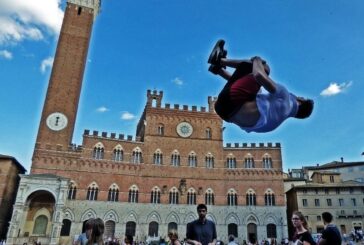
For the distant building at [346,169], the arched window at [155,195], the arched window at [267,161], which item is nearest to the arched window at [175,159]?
the arched window at [155,195]

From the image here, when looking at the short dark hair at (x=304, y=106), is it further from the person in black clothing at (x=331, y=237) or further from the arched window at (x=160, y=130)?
the arched window at (x=160, y=130)

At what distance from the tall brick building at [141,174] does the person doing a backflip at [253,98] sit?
31.2m

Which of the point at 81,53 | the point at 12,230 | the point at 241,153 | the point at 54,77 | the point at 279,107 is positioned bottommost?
the point at 12,230

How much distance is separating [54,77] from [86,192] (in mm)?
14750

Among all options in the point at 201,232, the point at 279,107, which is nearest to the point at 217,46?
the point at 279,107

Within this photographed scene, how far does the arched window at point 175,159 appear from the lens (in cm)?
3859

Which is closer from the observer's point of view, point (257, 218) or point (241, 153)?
point (257, 218)

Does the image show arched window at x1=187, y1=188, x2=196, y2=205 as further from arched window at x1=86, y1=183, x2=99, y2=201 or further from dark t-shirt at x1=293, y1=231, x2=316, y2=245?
dark t-shirt at x1=293, y1=231, x2=316, y2=245

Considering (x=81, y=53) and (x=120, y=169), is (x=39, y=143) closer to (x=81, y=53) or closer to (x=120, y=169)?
(x=120, y=169)

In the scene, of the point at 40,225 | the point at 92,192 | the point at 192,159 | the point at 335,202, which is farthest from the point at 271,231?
the point at 40,225

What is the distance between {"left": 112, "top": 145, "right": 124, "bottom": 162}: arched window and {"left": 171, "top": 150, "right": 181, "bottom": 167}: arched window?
6424mm

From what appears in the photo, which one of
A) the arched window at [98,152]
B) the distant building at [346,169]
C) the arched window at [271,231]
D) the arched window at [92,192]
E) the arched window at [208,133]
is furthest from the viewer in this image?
the distant building at [346,169]

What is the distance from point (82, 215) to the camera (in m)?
33.4

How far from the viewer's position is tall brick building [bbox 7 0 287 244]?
1287 inches
